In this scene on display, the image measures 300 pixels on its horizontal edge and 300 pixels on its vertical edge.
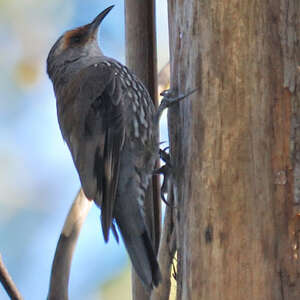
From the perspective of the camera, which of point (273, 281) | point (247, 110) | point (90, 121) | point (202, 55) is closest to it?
point (273, 281)

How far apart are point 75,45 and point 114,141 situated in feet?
3.16

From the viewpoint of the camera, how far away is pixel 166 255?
8.50 feet

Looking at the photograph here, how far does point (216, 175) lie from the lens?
6.95 feet

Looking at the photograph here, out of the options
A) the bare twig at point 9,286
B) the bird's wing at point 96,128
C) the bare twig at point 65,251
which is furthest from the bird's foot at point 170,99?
the bare twig at point 9,286

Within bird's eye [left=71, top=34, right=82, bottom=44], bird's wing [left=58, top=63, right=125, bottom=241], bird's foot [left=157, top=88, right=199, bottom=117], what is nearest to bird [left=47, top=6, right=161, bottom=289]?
bird's wing [left=58, top=63, right=125, bottom=241]

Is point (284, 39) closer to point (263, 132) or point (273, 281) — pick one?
point (263, 132)

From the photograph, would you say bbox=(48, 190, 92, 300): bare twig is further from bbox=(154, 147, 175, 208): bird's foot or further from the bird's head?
the bird's head

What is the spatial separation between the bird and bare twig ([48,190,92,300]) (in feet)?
0.88

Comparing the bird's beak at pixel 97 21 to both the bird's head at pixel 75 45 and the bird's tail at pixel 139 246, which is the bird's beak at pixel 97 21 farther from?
the bird's tail at pixel 139 246

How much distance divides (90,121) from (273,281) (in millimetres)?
1204

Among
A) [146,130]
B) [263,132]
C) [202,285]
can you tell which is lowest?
[202,285]

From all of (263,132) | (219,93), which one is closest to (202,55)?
(219,93)

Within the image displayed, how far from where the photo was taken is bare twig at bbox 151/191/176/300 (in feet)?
8.41

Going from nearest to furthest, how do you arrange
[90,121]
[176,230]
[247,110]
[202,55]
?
[247,110]
[202,55]
[176,230]
[90,121]
